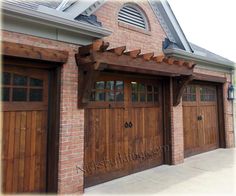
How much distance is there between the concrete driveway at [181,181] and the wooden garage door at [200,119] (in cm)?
101

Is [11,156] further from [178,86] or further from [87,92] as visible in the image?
[178,86]

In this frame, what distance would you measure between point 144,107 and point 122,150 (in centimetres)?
127

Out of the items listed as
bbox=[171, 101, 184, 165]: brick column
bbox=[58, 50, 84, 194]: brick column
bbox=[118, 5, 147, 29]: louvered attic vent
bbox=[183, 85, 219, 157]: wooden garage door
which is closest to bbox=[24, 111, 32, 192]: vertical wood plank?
bbox=[58, 50, 84, 194]: brick column

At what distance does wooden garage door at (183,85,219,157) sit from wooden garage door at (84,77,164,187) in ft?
4.54

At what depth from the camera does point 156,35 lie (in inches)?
226

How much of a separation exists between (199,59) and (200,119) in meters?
2.08

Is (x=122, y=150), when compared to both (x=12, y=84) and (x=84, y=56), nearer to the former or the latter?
(x=84, y=56)

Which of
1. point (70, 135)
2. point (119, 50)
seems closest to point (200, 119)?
point (119, 50)

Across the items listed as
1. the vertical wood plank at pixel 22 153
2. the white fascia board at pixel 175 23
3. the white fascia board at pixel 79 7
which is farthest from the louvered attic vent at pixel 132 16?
the vertical wood plank at pixel 22 153

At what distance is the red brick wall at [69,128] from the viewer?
363cm

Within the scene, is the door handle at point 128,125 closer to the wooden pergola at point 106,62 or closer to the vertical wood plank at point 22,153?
the wooden pergola at point 106,62

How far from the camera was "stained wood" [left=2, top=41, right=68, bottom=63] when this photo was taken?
3080 mm

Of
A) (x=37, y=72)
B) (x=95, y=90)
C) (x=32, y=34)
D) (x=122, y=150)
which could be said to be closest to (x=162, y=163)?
(x=122, y=150)

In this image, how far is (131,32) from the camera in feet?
16.9
